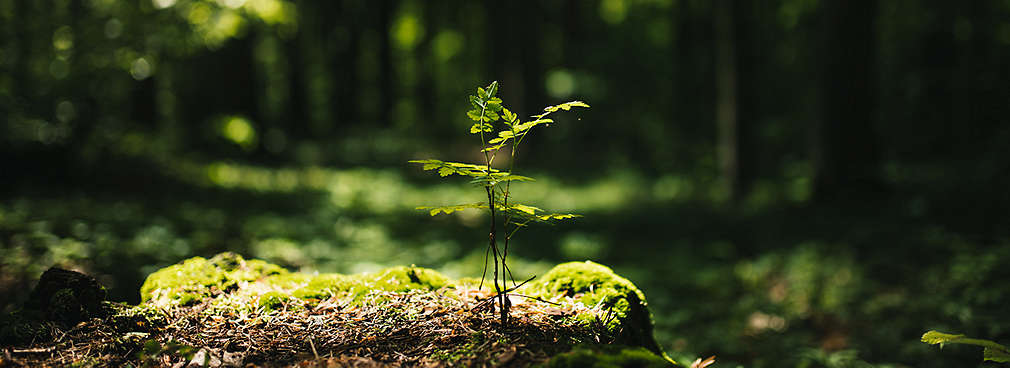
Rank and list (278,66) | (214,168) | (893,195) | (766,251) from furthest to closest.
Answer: (278,66)
(214,168)
(893,195)
(766,251)

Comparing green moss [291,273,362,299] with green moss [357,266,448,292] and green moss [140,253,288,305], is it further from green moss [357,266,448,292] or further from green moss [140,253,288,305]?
green moss [140,253,288,305]

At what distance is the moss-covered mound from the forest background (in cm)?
271

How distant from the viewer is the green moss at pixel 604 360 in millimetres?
1693

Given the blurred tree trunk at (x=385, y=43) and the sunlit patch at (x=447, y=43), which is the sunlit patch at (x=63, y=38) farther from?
the sunlit patch at (x=447, y=43)

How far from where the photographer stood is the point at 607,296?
2404 mm

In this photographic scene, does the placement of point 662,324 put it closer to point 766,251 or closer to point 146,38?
point 766,251

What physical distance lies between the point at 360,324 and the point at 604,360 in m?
1.07

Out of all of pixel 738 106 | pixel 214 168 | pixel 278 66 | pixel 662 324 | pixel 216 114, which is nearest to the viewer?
pixel 662 324

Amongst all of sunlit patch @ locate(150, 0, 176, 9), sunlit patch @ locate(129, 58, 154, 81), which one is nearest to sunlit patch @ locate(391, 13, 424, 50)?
sunlit patch @ locate(129, 58, 154, 81)

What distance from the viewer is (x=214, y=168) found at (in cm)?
1159

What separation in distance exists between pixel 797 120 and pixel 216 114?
17.0 meters

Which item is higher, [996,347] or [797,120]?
[797,120]

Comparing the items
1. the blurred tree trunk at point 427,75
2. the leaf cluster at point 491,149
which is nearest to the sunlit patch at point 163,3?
the leaf cluster at point 491,149

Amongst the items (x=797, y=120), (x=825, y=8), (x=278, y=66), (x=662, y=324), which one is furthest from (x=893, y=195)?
(x=278, y=66)
